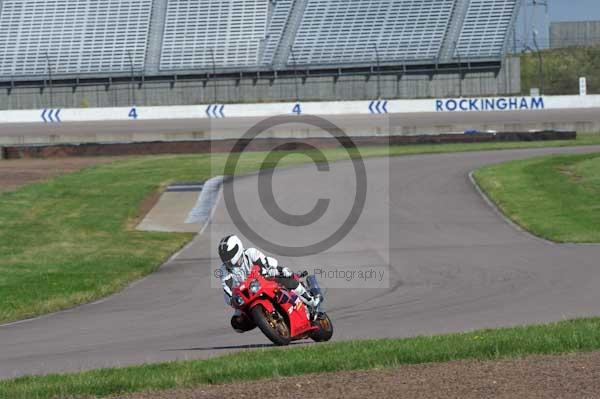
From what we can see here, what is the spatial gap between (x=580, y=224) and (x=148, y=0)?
4731 cm

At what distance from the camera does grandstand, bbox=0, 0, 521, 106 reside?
2274 inches

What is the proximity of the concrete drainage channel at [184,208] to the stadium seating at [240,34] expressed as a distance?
94.4 feet

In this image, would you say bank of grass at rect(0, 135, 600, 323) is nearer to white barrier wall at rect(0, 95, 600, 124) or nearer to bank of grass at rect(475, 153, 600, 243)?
bank of grass at rect(475, 153, 600, 243)

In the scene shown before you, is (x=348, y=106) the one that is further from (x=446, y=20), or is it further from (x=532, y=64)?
(x=532, y=64)

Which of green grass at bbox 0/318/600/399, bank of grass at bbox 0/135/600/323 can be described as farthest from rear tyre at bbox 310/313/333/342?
bank of grass at bbox 0/135/600/323

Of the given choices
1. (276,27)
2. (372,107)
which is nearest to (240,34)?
(276,27)

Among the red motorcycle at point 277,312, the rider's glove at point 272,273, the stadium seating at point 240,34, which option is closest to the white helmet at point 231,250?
the red motorcycle at point 277,312

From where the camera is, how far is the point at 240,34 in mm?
61125

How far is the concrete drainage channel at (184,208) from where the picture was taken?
23.6 meters

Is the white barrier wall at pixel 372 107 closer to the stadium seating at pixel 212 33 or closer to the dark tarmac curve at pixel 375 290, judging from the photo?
the stadium seating at pixel 212 33

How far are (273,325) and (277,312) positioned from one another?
15cm

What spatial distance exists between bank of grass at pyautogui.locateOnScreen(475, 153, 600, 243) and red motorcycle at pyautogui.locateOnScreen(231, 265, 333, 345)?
399 inches

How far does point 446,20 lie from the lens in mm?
59469

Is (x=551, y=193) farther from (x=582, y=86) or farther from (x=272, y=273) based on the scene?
(x=582, y=86)
